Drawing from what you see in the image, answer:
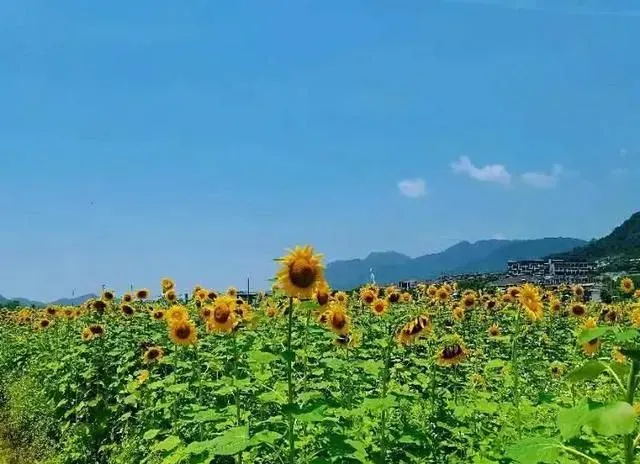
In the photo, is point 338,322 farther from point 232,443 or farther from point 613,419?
point 613,419

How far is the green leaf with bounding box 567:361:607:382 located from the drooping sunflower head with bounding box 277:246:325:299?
153 centimetres

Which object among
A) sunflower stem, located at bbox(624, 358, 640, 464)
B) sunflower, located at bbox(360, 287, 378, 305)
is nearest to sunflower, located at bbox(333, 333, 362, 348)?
sunflower, located at bbox(360, 287, 378, 305)

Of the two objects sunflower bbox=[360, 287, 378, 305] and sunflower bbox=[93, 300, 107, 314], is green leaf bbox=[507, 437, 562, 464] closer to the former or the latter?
sunflower bbox=[360, 287, 378, 305]

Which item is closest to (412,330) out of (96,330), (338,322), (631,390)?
(338,322)

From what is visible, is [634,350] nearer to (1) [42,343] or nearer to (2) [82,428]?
(2) [82,428]

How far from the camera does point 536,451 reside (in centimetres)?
227

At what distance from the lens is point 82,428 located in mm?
7680

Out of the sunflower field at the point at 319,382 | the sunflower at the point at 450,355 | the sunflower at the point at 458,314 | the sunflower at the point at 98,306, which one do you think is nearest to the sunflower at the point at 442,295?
the sunflower field at the point at 319,382

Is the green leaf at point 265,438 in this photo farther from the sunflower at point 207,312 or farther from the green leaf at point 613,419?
the sunflower at point 207,312

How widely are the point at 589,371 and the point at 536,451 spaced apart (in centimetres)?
31

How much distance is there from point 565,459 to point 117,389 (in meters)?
5.81

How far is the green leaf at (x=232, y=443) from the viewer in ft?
10.3

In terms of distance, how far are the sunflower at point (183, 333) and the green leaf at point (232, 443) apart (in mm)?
2243

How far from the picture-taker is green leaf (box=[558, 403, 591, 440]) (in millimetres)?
2076
